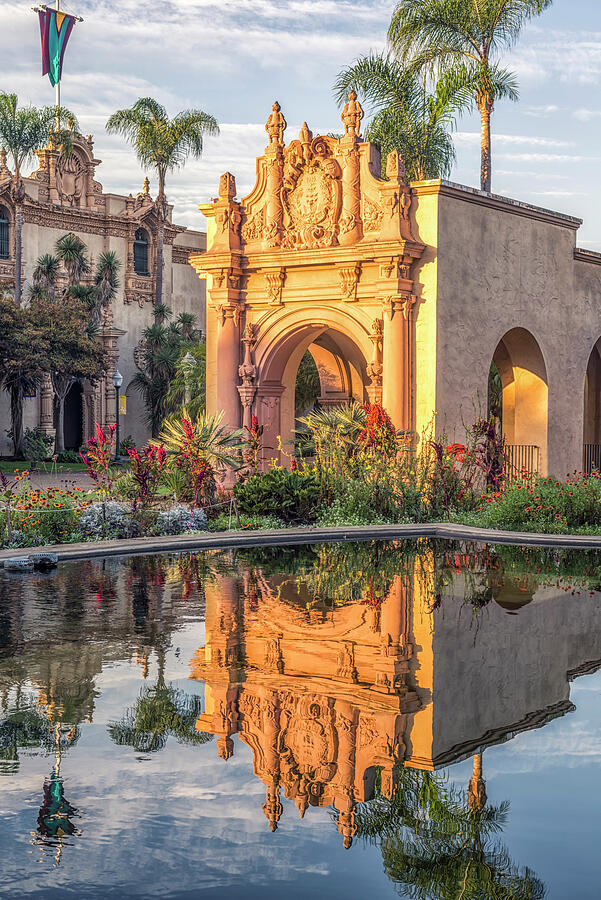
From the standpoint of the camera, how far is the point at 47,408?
1871 inches

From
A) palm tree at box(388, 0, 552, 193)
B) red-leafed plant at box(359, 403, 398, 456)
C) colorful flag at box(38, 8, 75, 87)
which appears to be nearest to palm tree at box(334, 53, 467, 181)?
palm tree at box(388, 0, 552, 193)

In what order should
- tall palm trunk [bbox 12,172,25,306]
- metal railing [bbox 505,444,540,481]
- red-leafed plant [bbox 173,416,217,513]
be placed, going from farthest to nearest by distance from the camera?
tall palm trunk [bbox 12,172,25,306] → metal railing [bbox 505,444,540,481] → red-leafed plant [bbox 173,416,217,513]

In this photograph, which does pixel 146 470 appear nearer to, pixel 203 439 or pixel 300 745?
pixel 203 439

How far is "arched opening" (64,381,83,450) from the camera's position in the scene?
51.3 metres

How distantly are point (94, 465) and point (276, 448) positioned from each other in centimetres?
684

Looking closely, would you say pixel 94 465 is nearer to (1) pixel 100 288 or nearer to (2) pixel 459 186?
(2) pixel 459 186

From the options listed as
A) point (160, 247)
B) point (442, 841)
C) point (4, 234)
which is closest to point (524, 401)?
point (442, 841)

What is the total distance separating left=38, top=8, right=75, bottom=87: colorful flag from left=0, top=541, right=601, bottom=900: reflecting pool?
39632mm

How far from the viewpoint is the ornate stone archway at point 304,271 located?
21.1 metres

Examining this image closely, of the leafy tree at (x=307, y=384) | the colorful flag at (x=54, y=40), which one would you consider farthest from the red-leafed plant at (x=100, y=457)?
the colorful flag at (x=54, y=40)

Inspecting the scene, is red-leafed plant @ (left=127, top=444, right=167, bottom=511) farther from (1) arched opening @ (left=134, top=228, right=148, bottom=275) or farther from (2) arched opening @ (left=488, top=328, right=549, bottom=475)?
(1) arched opening @ (left=134, top=228, right=148, bottom=275)

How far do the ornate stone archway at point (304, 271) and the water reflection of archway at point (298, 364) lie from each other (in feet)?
0.11

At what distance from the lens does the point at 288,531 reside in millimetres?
16719

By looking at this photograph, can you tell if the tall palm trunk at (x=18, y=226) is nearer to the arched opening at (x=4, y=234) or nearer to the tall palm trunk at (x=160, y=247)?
the arched opening at (x=4, y=234)
